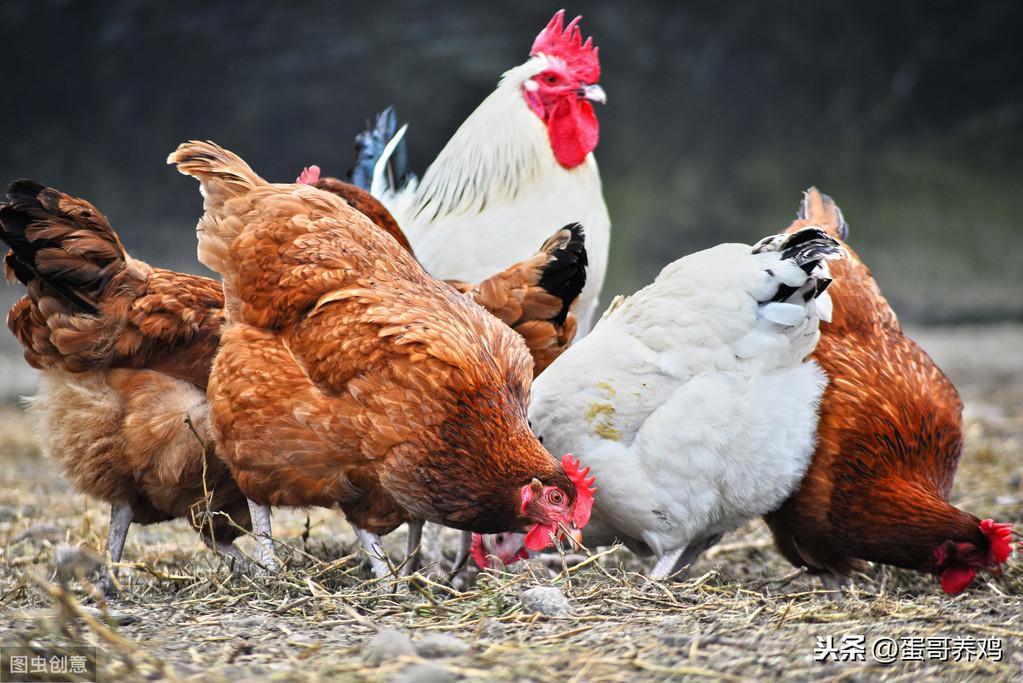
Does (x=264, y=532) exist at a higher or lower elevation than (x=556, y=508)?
lower

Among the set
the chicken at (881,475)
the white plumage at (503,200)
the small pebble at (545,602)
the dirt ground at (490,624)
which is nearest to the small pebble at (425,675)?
the dirt ground at (490,624)

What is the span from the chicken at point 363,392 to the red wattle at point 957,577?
1118 mm

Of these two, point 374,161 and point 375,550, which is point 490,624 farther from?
point 374,161

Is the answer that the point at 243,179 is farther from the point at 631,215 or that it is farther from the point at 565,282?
the point at 631,215

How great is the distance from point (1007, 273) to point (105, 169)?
24.3 feet

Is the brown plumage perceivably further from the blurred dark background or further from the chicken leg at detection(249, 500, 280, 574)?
the blurred dark background

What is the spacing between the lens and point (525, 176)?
4.25 m

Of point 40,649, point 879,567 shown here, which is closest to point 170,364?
point 40,649

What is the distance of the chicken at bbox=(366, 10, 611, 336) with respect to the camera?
413cm

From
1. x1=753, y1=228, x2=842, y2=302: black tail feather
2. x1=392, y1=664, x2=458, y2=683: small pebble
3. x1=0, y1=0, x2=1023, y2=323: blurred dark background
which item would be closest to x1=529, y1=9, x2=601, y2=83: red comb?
x1=753, y1=228, x2=842, y2=302: black tail feather

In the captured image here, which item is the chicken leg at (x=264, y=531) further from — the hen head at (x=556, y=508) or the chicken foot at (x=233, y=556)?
the hen head at (x=556, y=508)

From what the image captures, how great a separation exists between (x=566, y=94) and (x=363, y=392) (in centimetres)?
209

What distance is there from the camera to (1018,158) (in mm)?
8703

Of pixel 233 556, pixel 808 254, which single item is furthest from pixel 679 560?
pixel 233 556
